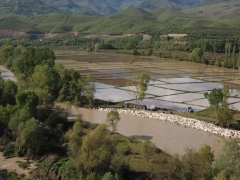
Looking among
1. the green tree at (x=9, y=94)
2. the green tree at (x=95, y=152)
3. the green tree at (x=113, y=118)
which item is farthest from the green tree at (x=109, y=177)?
the green tree at (x=9, y=94)

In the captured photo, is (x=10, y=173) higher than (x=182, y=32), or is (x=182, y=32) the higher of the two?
(x=182, y=32)

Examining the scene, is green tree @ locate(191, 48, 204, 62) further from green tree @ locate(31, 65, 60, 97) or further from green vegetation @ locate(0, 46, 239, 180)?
green vegetation @ locate(0, 46, 239, 180)

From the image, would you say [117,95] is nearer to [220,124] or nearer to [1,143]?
[220,124]

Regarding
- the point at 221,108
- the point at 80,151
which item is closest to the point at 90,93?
the point at 221,108

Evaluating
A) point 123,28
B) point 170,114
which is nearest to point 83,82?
point 170,114

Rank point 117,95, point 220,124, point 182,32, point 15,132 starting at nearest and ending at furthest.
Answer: point 15,132 → point 220,124 → point 117,95 → point 182,32

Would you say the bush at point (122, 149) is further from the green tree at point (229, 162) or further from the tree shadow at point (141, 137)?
the green tree at point (229, 162)

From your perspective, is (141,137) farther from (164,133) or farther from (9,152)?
(9,152)
